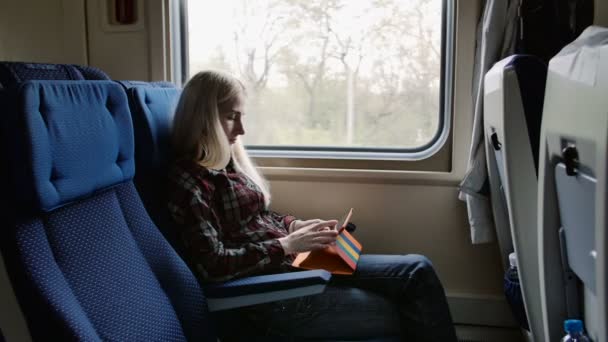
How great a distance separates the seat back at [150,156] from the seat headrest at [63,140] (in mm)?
216

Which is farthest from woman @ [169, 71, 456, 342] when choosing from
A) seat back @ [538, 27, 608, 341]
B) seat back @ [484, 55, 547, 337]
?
seat back @ [538, 27, 608, 341]

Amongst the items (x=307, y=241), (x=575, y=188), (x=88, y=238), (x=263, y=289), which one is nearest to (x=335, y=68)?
(x=307, y=241)

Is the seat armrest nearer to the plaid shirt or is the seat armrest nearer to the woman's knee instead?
the plaid shirt

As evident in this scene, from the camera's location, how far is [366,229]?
2.54 metres

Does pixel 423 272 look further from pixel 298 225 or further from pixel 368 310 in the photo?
pixel 298 225

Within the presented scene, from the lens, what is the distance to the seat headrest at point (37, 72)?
1.37 metres

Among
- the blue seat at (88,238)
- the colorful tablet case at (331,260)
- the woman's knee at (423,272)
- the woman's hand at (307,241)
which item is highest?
the blue seat at (88,238)

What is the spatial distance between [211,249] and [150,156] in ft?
1.13

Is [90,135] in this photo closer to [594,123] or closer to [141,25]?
[594,123]

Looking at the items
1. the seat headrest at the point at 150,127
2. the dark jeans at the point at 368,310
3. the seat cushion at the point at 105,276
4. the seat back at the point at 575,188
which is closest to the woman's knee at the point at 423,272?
the dark jeans at the point at 368,310

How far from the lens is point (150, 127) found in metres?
1.73

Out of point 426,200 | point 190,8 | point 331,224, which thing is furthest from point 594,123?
point 190,8

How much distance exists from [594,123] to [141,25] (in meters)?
2.23

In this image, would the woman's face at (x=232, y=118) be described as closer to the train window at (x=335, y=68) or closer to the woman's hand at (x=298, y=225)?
the woman's hand at (x=298, y=225)
